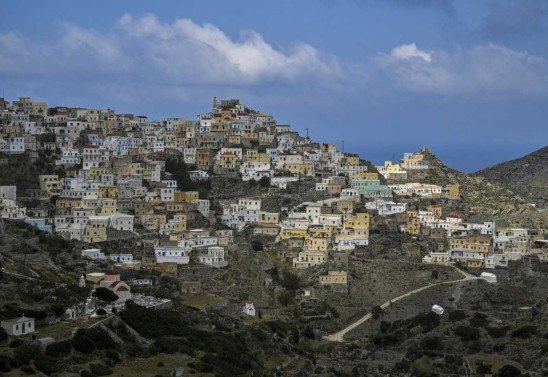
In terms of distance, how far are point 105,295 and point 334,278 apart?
1812 centimetres

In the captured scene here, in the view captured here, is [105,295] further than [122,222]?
No

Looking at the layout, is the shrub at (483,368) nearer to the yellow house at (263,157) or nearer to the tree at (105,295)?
the tree at (105,295)

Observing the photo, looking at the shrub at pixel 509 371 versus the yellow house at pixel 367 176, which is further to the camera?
the yellow house at pixel 367 176

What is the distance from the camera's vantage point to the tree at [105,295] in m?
54.4

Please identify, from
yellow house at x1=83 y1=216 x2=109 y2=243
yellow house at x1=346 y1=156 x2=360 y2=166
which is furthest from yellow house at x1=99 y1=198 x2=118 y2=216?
yellow house at x1=346 y1=156 x2=360 y2=166

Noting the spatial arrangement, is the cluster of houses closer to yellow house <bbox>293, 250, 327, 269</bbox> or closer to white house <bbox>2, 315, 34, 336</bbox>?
yellow house <bbox>293, 250, 327, 269</bbox>

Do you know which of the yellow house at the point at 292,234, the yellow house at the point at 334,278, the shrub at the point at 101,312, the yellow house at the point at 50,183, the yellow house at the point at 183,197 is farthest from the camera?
the yellow house at the point at 183,197

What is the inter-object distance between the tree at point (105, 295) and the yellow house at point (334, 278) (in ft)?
55.1

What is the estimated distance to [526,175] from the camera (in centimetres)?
13100

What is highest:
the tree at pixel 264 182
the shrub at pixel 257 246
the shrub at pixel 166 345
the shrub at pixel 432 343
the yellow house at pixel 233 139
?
the yellow house at pixel 233 139

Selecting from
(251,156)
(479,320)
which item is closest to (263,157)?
(251,156)

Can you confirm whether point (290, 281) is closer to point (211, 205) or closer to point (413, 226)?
point (413, 226)

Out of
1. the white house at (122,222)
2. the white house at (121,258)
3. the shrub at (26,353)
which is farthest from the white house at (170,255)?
the shrub at (26,353)

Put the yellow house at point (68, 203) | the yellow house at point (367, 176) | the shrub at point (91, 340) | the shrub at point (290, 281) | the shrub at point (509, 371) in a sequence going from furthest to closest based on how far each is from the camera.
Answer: the yellow house at point (367, 176) → the yellow house at point (68, 203) → the shrub at point (290, 281) → the shrub at point (509, 371) → the shrub at point (91, 340)
